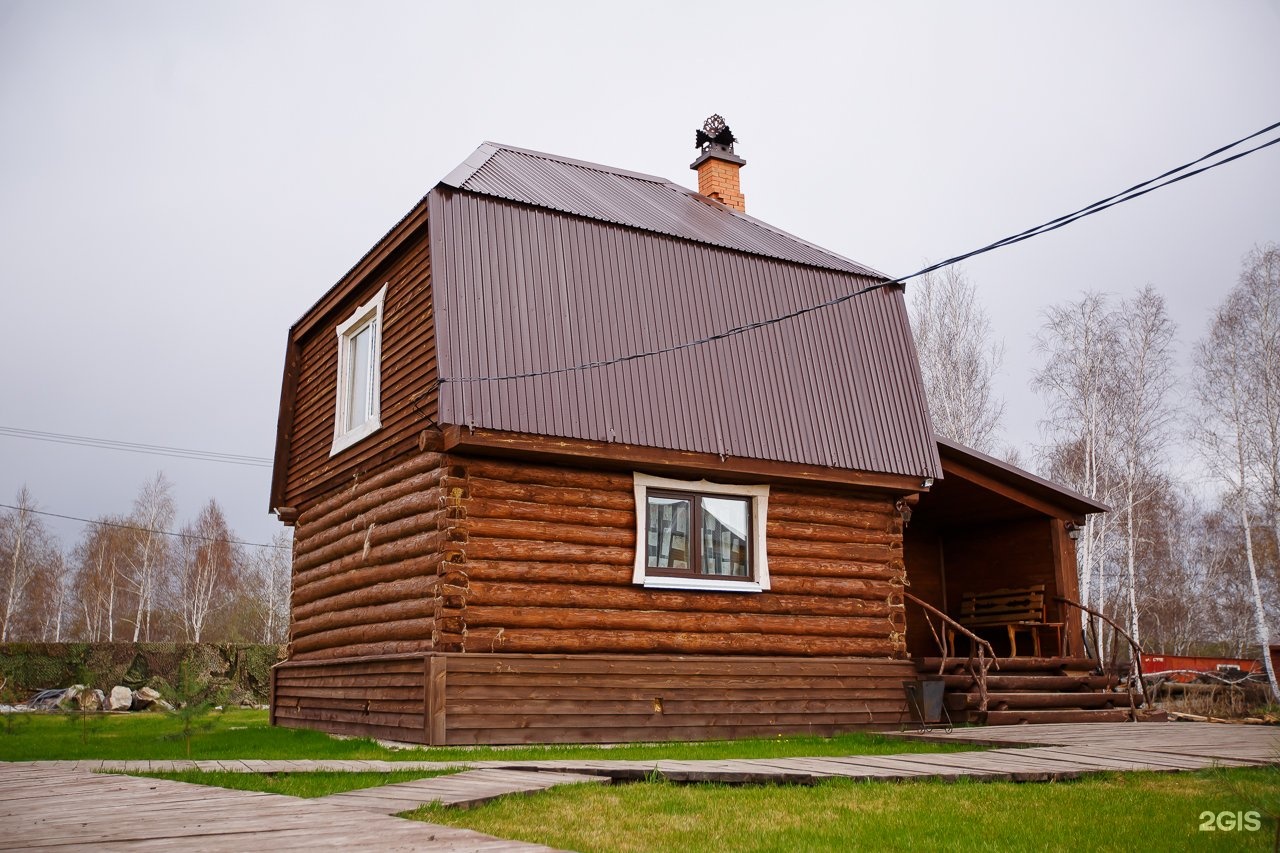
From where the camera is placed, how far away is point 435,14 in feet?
150

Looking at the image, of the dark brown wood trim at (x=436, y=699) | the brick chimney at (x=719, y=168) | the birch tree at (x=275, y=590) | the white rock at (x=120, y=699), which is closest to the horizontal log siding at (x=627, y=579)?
the dark brown wood trim at (x=436, y=699)

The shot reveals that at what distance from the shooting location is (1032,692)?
13.6m

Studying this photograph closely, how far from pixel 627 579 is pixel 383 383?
3.70 meters

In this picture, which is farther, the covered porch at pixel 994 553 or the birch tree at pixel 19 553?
the birch tree at pixel 19 553

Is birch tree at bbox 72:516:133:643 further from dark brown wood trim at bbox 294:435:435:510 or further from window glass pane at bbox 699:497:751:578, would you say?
window glass pane at bbox 699:497:751:578

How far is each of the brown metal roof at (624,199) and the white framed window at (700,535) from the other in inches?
124

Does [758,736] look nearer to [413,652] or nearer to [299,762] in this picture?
[413,652]

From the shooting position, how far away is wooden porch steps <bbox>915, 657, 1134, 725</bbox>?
1291 centimetres

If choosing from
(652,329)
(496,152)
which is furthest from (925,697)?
(496,152)

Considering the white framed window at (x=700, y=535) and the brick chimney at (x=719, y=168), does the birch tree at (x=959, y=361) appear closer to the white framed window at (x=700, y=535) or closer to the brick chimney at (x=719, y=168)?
the brick chimney at (x=719, y=168)

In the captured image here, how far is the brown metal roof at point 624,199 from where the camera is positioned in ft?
42.4

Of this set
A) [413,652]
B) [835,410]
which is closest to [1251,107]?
[835,410]

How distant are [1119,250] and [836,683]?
38.1 m

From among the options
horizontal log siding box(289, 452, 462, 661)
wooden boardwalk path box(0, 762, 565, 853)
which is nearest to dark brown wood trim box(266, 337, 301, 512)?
horizontal log siding box(289, 452, 462, 661)
